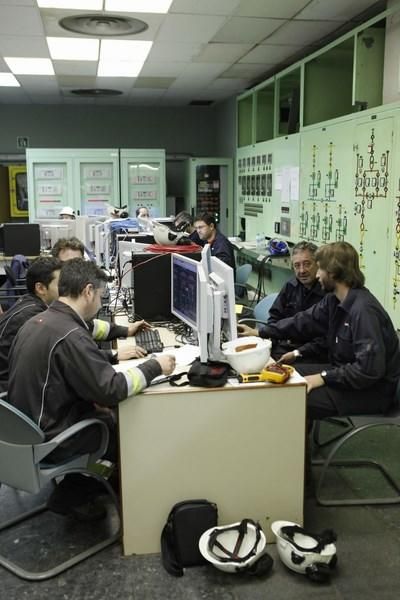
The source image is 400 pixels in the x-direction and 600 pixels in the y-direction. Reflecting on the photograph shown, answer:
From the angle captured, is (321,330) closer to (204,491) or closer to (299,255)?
(299,255)

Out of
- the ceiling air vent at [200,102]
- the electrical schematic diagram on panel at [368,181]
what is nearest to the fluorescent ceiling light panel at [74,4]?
the electrical schematic diagram on panel at [368,181]

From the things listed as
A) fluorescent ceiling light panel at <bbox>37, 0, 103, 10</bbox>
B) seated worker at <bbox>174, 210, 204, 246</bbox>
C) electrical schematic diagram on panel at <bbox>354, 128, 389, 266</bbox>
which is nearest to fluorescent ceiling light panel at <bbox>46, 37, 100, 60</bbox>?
fluorescent ceiling light panel at <bbox>37, 0, 103, 10</bbox>

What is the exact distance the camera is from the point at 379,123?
409 centimetres

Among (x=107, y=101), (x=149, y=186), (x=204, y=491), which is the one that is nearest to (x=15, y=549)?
(x=204, y=491)

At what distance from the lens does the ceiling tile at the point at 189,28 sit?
15.1ft

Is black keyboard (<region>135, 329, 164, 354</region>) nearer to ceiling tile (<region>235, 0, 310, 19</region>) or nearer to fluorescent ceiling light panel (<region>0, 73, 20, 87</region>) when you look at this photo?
ceiling tile (<region>235, 0, 310, 19</region>)

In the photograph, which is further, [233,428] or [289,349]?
[289,349]

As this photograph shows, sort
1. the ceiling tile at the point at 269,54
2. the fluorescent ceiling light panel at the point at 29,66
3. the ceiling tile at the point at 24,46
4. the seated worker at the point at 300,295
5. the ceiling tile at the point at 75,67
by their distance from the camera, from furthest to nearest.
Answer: the ceiling tile at the point at 75,67, the fluorescent ceiling light panel at the point at 29,66, the ceiling tile at the point at 269,54, the ceiling tile at the point at 24,46, the seated worker at the point at 300,295

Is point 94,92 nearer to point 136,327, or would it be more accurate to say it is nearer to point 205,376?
point 136,327

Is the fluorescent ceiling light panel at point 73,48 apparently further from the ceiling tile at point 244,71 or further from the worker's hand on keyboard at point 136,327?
the worker's hand on keyboard at point 136,327

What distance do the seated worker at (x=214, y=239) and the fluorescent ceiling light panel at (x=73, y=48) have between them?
1.94 metres

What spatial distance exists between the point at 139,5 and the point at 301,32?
1567mm

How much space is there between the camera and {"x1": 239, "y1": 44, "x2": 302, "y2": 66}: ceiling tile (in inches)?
223

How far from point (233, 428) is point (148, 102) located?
7.84 metres
